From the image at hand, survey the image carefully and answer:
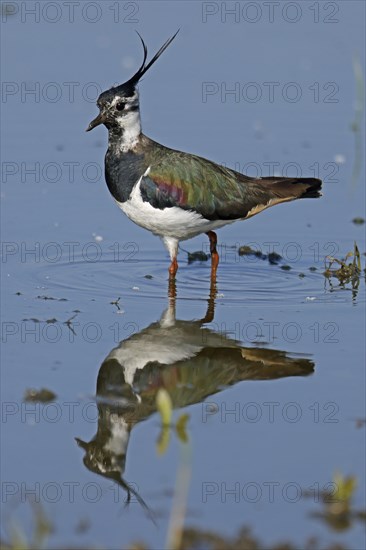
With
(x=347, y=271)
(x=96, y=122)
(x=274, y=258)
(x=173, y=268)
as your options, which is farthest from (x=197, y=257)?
(x=96, y=122)

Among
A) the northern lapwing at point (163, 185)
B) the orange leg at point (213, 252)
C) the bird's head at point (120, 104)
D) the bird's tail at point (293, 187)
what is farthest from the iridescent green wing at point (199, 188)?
the bird's head at point (120, 104)

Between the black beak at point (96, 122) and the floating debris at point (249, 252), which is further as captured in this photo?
the floating debris at point (249, 252)

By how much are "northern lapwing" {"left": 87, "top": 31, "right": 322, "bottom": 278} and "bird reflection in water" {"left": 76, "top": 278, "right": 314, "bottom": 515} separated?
84 cm

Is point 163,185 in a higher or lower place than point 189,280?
higher

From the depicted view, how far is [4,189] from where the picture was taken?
1150 centimetres

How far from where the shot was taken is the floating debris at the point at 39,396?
7492 mm

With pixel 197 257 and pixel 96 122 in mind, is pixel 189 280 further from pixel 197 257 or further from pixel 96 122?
pixel 96 122

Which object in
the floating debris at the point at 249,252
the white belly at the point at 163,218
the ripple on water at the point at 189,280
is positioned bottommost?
the ripple on water at the point at 189,280

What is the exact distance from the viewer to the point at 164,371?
8023 millimetres

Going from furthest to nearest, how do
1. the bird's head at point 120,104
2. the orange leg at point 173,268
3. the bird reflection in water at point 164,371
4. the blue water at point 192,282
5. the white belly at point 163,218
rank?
1. the orange leg at point 173,268
2. the bird's head at point 120,104
3. the white belly at point 163,218
4. the bird reflection in water at point 164,371
5. the blue water at point 192,282

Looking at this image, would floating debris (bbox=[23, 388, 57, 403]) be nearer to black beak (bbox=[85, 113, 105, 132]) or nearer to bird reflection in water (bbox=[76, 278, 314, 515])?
bird reflection in water (bbox=[76, 278, 314, 515])

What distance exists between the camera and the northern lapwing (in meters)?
9.59

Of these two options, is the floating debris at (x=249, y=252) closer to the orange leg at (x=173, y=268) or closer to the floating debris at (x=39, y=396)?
the orange leg at (x=173, y=268)

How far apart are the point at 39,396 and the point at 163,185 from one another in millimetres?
2584
